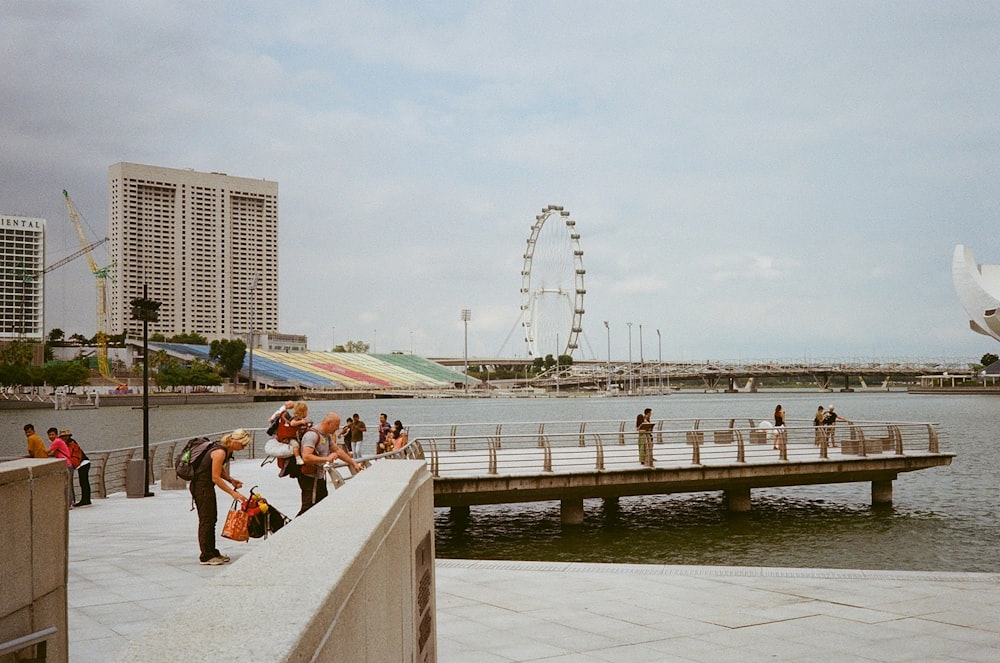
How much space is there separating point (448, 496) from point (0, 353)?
148660mm

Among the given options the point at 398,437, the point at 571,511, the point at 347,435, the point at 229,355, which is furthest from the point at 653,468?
the point at 229,355

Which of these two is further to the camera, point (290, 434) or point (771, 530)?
point (771, 530)

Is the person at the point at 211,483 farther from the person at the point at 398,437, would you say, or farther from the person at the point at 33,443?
the person at the point at 398,437

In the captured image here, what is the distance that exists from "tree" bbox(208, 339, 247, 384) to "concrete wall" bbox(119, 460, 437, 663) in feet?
520

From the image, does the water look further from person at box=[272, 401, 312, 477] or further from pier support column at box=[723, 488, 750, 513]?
person at box=[272, 401, 312, 477]

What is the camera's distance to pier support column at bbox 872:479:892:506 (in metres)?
28.3

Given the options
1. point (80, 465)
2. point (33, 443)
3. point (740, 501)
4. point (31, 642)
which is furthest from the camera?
point (740, 501)

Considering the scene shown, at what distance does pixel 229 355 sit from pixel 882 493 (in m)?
143

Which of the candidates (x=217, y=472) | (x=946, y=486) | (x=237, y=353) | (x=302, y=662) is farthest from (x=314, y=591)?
(x=237, y=353)

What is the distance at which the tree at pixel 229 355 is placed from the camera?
519 feet

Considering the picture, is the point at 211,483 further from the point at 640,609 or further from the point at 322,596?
the point at 322,596

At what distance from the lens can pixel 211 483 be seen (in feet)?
33.9

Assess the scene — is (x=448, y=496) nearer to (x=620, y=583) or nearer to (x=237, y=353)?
(x=620, y=583)

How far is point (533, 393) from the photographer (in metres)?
171
